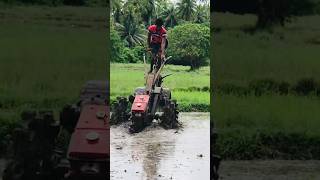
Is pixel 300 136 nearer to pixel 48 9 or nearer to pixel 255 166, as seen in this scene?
pixel 255 166

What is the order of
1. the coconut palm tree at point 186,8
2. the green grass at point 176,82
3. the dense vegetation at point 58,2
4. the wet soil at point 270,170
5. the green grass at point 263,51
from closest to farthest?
the coconut palm tree at point 186,8 < the green grass at point 176,82 < the dense vegetation at point 58,2 < the wet soil at point 270,170 < the green grass at point 263,51

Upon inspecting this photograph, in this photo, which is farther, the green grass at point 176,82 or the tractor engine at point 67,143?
the tractor engine at point 67,143

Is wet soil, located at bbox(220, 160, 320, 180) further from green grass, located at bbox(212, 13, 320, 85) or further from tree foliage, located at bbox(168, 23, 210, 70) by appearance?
tree foliage, located at bbox(168, 23, 210, 70)

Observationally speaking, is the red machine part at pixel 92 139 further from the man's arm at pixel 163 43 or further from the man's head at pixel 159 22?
the man's head at pixel 159 22

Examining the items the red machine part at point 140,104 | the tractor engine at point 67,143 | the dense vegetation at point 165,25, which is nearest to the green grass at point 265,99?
the tractor engine at point 67,143

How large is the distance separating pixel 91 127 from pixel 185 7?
138cm

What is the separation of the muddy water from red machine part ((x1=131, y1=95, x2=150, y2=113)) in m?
0.18

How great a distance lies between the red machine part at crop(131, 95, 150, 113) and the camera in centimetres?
524

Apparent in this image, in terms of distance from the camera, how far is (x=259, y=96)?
22.8 feet

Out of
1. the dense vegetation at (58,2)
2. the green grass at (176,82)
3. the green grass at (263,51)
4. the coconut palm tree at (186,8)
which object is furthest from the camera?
the green grass at (263,51)

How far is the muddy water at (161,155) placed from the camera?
512cm

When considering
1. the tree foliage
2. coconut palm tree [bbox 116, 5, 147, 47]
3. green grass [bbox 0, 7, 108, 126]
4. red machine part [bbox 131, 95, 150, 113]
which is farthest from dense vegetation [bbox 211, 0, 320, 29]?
red machine part [bbox 131, 95, 150, 113]

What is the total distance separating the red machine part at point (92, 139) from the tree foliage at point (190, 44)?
0.87 meters

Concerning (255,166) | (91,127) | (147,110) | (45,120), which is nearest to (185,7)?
(147,110)
